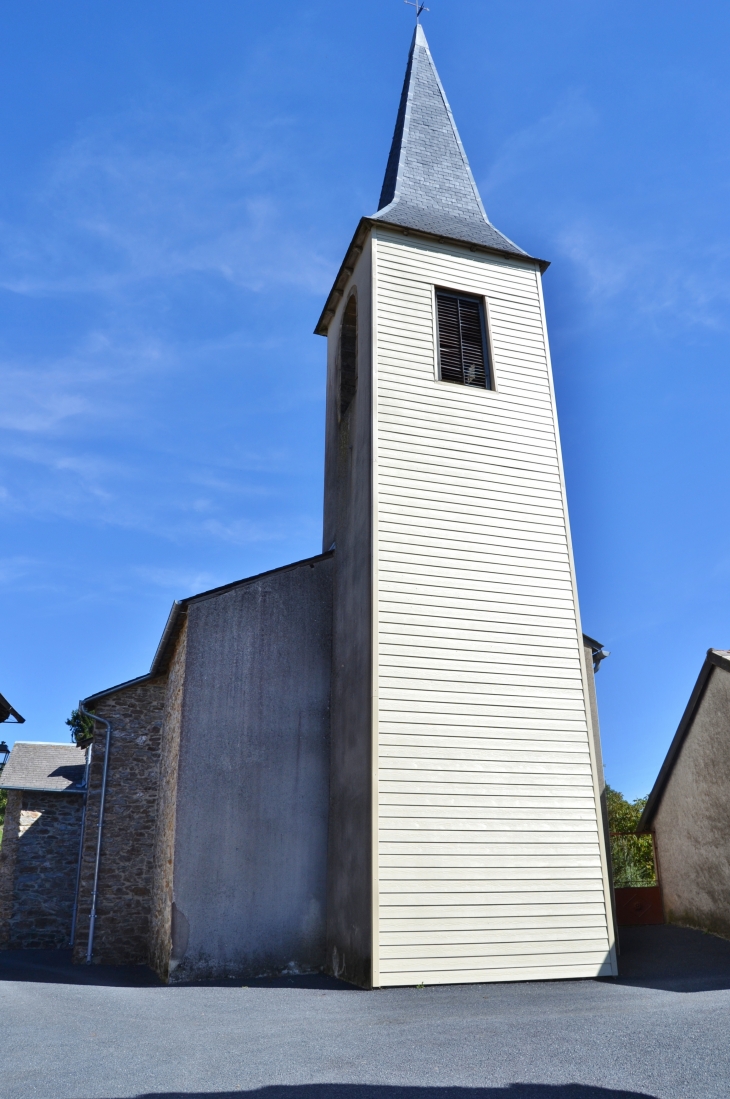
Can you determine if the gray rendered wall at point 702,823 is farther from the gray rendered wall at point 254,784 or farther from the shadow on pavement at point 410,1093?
the shadow on pavement at point 410,1093

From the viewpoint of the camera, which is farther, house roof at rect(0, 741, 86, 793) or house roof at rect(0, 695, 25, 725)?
house roof at rect(0, 741, 86, 793)

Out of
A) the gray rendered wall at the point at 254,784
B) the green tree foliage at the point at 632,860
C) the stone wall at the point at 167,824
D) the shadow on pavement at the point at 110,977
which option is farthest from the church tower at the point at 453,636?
the green tree foliage at the point at 632,860

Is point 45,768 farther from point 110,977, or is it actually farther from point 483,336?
point 483,336

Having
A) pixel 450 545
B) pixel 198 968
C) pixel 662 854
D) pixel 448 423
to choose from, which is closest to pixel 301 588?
pixel 450 545

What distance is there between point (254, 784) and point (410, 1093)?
20.8 ft

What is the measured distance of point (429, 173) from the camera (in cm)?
1413

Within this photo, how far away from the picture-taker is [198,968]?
31.4 feet

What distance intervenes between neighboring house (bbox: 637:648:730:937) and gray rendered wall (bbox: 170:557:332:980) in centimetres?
529

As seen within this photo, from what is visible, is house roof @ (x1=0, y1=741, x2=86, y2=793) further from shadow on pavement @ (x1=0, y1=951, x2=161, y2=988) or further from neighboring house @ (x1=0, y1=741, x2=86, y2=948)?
shadow on pavement @ (x1=0, y1=951, x2=161, y2=988)

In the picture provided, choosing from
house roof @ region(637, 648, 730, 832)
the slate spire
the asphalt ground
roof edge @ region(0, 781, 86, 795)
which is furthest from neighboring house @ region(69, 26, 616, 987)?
roof edge @ region(0, 781, 86, 795)

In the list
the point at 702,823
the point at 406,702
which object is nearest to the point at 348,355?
the point at 406,702

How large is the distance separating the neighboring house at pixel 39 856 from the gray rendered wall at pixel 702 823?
1186 cm

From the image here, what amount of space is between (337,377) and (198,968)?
8.77 meters

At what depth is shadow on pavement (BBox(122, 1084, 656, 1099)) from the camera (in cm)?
Answer: 416
